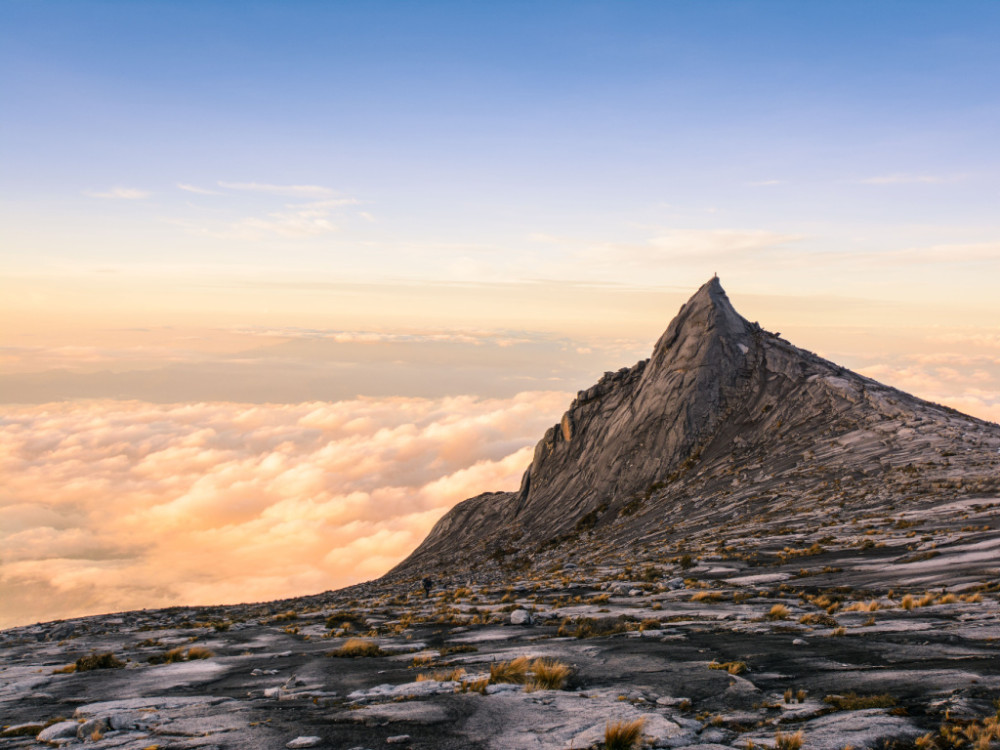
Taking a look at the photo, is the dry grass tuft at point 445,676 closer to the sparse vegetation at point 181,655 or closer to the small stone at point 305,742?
the small stone at point 305,742

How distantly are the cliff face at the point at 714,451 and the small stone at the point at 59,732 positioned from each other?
1405 inches

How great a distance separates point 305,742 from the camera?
992 centimetres

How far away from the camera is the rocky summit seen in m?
10.4

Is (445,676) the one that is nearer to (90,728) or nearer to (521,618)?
(90,728)

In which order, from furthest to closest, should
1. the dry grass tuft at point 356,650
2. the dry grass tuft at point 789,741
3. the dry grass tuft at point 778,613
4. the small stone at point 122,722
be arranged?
the dry grass tuft at point 778,613
the dry grass tuft at point 356,650
the small stone at point 122,722
the dry grass tuft at point 789,741

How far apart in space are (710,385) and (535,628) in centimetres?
4614

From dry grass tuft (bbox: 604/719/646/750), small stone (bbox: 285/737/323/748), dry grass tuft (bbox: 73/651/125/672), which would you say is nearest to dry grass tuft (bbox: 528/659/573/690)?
dry grass tuft (bbox: 604/719/646/750)

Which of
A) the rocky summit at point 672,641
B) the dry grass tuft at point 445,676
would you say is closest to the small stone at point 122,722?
the rocky summit at point 672,641

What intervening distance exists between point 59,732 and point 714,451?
51930mm

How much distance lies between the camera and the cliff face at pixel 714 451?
4038 centimetres

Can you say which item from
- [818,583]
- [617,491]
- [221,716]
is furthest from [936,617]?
[617,491]

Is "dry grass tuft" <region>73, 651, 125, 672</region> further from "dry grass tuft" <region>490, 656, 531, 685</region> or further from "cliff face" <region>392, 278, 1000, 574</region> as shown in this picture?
"cliff face" <region>392, 278, 1000, 574</region>

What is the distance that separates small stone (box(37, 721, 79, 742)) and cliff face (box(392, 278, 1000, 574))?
35683 millimetres

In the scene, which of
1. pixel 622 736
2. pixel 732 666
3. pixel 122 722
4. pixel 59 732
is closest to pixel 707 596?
pixel 732 666
